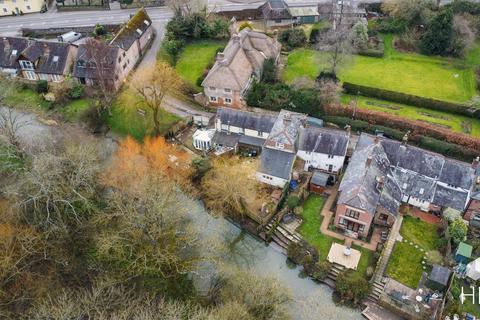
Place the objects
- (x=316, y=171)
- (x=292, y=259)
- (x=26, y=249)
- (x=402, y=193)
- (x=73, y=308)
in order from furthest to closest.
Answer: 1. (x=316, y=171)
2. (x=402, y=193)
3. (x=292, y=259)
4. (x=26, y=249)
5. (x=73, y=308)

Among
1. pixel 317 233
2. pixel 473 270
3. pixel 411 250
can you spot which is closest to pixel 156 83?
pixel 317 233

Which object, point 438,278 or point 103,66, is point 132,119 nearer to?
point 103,66

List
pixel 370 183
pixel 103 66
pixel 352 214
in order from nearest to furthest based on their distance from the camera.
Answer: pixel 352 214, pixel 370 183, pixel 103 66

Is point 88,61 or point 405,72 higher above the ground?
point 405,72

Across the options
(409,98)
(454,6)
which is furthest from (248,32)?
(454,6)

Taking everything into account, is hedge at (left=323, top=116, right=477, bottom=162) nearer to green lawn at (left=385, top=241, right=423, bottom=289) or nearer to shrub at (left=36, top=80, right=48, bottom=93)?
green lawn at (left=385, top=241, right=423, bottom=289)

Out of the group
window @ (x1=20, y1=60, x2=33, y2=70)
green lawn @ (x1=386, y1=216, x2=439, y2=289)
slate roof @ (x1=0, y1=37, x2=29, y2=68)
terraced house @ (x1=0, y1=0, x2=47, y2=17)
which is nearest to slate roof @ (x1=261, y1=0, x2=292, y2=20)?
window @ (x1=20, y1=60, x2=33, y2=70)

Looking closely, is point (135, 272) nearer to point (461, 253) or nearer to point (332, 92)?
point (461, 253)
